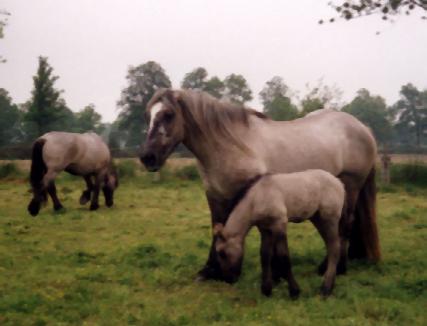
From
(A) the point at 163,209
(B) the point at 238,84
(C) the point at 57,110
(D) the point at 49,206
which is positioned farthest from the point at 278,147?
(B) the point at 238,84

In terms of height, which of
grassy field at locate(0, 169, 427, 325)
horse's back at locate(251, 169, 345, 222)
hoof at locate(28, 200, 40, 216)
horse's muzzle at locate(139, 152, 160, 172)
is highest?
horse's muzzle at locate(139, 152, 160, 172)

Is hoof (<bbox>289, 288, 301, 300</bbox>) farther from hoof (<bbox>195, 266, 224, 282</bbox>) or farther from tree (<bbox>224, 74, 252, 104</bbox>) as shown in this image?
tree (<bbox>224, 74, 252, 104</bbox>)

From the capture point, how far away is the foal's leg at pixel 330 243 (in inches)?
232

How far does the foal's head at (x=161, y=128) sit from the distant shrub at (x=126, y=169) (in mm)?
17577

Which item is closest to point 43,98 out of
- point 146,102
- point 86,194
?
point 146,102

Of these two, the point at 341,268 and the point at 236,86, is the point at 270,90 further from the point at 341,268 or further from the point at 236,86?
the point at 341,268

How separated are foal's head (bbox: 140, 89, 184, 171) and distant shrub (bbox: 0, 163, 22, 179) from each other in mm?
20111

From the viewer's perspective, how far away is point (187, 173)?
76.4 feet

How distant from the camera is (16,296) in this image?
5734 millimetres

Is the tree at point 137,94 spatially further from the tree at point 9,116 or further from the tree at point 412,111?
the tree at point 412,111

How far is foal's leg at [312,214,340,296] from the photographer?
5.89 metres

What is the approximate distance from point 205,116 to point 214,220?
1359mm

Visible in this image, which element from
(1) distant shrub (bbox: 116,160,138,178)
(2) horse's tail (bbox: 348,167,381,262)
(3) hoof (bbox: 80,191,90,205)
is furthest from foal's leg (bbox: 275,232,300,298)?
(1) distant shrub (bbox: 116,160,138,178)

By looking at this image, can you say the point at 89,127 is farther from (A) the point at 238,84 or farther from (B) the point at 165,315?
(B) the point at 165,315
